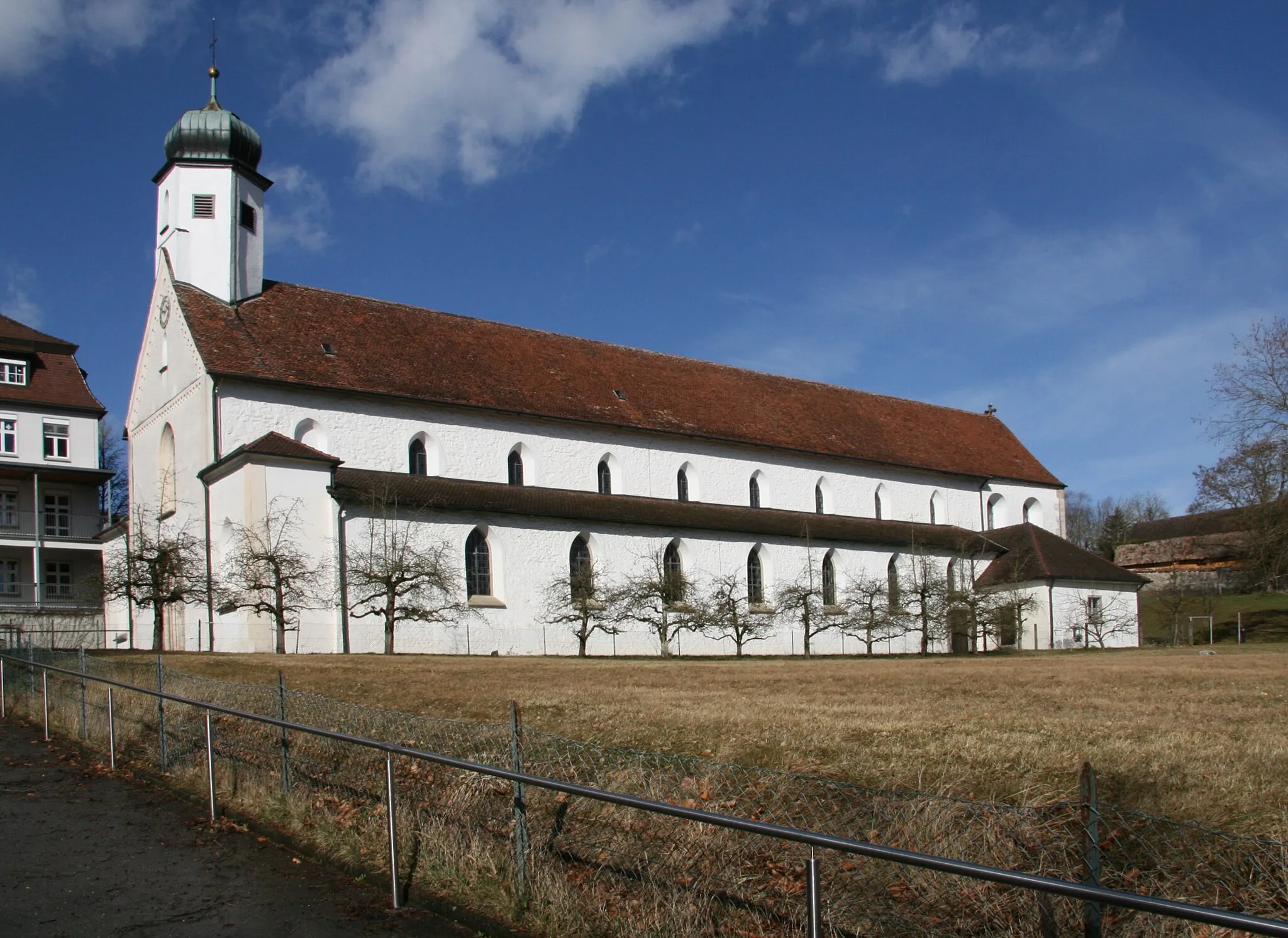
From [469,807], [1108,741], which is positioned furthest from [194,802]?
[1108,741]

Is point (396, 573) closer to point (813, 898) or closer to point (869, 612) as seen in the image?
point (869, 612)

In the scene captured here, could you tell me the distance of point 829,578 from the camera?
41.8 meters

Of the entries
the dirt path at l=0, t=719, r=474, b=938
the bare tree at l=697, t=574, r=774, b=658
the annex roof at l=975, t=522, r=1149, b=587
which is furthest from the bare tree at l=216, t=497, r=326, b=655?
the annex roof at l=975, t=522, r=1149, b=587

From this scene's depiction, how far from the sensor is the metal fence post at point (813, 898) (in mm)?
4426

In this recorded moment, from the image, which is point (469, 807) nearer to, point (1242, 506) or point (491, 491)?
point (491, 491)

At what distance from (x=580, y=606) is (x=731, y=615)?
19.0 ft

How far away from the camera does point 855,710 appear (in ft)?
42.9

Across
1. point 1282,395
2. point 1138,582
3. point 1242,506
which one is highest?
point 1282,395

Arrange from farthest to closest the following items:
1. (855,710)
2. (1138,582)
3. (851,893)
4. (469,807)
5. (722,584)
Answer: (1138,582), (722,584), (855,710), (469,807), (851,893)

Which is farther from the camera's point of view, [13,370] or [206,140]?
[13,370]

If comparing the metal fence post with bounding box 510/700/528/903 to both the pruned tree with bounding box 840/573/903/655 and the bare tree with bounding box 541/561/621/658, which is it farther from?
the pruned tree with bounding box 840/573/903/655

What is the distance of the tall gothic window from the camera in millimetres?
32812

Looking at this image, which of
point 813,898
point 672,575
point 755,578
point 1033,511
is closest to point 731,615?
point 672,575

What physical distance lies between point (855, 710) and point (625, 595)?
71.0 ft
